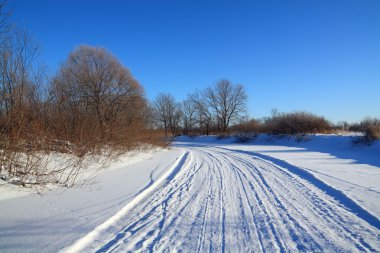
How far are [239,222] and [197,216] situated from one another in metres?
0.85

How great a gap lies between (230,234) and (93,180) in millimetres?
5829

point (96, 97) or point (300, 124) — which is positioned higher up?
point (96, 97)

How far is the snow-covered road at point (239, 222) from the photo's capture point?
389cm

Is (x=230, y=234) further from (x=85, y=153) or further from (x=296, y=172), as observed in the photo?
(x=85, y=153)

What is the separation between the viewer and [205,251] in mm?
3736

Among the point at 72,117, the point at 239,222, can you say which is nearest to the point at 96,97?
the point at 72,117

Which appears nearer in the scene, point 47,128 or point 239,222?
point 239,222

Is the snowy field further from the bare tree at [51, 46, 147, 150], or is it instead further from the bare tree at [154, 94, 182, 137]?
the bare tree at [154, 94, 182, 137]

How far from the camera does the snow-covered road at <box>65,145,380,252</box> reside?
153 inches

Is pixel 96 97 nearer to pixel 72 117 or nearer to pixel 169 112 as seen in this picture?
pixel 72 117

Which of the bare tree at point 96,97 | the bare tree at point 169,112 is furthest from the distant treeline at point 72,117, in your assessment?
the bare tree at point 169,112

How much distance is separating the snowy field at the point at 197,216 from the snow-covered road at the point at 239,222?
15 mm

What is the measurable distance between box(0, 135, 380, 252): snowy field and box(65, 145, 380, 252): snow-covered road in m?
0.02

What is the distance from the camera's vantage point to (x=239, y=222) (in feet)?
15.9
